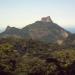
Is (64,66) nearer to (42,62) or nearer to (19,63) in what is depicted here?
(42,62)

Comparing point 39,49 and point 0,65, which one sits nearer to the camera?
point 0,65

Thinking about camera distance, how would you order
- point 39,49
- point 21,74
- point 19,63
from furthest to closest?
point 39,49 → point 19,63 → point 21,74

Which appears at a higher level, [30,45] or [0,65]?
[30,45]

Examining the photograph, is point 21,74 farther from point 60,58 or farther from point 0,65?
point 60,58

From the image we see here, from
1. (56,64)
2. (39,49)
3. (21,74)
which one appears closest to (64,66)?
(56,64)

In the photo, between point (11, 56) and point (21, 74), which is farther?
point (11, 56)

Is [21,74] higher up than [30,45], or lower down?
lower down

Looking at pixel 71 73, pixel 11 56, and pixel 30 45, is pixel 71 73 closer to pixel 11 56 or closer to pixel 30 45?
pixel 11 56

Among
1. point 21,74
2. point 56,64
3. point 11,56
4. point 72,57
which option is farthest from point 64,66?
point 11,56

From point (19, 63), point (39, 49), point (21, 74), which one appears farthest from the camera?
point (39, 49)
